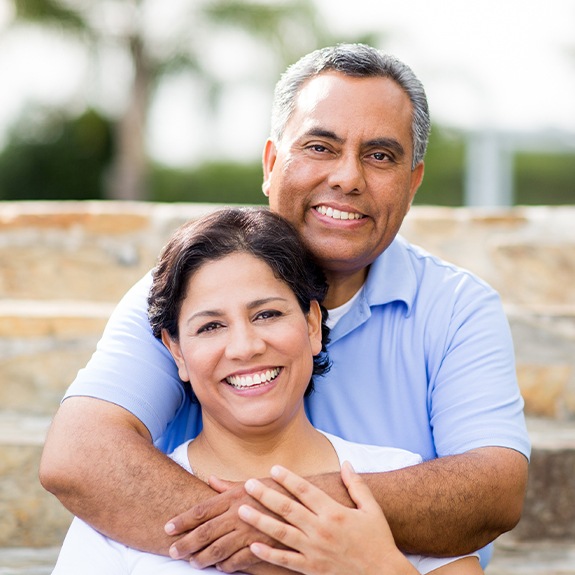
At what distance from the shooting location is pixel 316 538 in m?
1.74

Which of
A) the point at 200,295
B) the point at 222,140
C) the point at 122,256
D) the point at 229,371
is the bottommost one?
the point at 222,140

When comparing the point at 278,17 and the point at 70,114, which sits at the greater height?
the point at 278,17

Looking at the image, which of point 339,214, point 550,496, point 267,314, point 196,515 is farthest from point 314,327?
point 550,496

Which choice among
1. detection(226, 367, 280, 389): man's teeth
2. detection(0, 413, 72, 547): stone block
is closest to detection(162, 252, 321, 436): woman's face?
detection(226, 367, 280, 389): man's teeth

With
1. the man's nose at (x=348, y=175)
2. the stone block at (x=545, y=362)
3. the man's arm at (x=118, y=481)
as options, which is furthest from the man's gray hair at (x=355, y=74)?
the man's arm at (x=118, y=481)

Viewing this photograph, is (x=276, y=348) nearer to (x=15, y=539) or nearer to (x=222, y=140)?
(x=15, y=539)

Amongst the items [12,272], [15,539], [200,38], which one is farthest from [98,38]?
[15,539]

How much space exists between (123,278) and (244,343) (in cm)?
197

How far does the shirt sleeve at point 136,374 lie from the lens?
78.7 inches

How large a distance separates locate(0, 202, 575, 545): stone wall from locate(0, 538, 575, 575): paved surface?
1.06 feet

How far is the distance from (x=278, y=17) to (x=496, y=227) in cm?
1061

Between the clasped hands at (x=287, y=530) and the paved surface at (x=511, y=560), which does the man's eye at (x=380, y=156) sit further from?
the paved surface at (x=511, y=560)

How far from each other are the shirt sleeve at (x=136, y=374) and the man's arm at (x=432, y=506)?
32cm

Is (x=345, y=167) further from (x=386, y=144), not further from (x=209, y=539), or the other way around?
(x=209, y=539)
